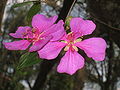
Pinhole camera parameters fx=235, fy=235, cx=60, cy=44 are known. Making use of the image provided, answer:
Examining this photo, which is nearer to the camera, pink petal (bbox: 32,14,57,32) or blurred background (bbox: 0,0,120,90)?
pink petal (bbox: 32,14,57,32)

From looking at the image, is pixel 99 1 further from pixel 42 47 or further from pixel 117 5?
pixel 42 47

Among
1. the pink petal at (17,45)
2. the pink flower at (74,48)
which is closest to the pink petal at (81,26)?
the pink flower at (74,48)

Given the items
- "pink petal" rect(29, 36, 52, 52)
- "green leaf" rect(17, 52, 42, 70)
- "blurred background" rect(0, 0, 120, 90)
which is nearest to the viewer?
"pink petal" rect(29, 36, 52, 52)

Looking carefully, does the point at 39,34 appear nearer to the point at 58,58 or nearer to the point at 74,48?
the point at 74,48

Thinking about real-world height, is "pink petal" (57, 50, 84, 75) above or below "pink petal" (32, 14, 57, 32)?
below

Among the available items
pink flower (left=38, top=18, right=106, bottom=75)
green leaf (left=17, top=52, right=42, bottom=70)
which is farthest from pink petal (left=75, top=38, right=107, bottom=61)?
green leaf (left=17, top=52, right=42, bottom=70)

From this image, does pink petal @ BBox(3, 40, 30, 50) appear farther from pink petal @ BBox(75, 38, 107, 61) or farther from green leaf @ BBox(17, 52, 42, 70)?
pink petal @ BBox(75, 38, 107, 61)

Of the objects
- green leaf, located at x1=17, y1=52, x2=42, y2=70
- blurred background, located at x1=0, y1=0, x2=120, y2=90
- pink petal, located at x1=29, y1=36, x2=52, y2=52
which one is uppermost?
pink petal, located at x1=29, y1=36, x2=52, y2=52
